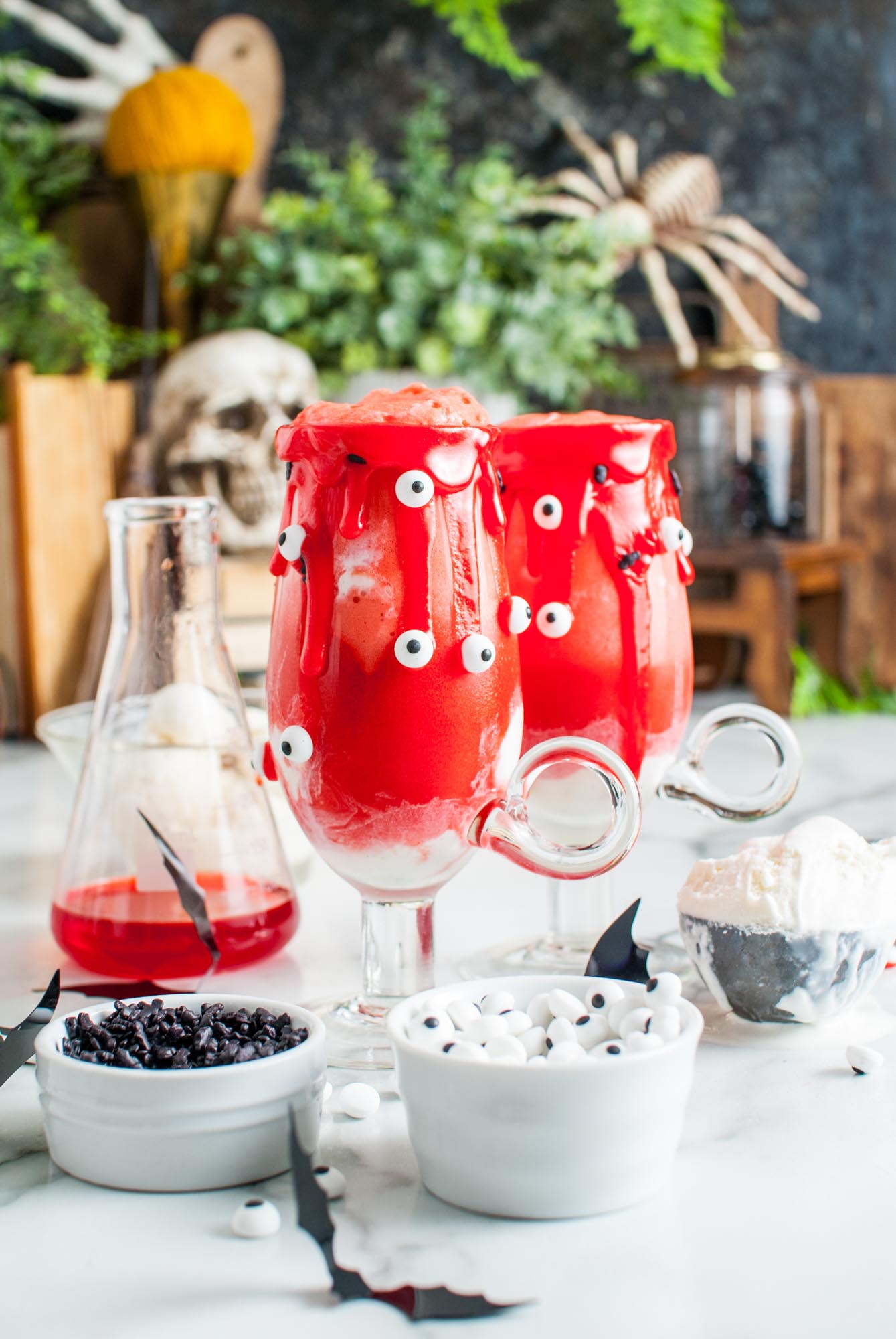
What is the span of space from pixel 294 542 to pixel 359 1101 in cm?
19

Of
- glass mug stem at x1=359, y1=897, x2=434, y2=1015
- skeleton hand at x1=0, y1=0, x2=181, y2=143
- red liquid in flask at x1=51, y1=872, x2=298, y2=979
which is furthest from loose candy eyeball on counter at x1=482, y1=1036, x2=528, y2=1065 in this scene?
skeleton hand at x1=0, y1=0, x2=181, y2=143

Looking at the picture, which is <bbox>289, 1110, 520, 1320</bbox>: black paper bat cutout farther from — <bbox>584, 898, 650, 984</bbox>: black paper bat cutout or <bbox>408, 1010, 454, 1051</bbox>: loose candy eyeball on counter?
<bbox>584, 898, 650, 984</bbox>: black paper bat cutout

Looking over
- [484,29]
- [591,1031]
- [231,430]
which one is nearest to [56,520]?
[231,430]

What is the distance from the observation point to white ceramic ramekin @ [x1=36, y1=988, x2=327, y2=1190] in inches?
15.6

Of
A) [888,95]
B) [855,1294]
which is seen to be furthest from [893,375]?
[855,1294]

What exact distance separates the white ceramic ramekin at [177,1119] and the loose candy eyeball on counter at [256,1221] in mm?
24

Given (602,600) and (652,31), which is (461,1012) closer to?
(602,600)

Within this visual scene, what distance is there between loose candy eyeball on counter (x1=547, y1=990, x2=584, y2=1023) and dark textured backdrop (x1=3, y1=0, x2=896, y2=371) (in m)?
1.32

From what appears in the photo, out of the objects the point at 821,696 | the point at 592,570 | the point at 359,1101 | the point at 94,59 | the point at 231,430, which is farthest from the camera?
the point at 94,59

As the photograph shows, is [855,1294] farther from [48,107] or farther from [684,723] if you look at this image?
[48,107]

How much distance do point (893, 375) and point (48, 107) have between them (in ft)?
3.32

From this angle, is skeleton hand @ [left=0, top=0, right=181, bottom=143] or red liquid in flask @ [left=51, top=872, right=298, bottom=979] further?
skeleton hand @ [left=0, top=0, right=181, bottom=143]

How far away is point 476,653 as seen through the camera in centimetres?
47

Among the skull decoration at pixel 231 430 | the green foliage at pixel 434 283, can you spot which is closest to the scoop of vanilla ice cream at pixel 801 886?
the skull decoration at pixel 231 430
